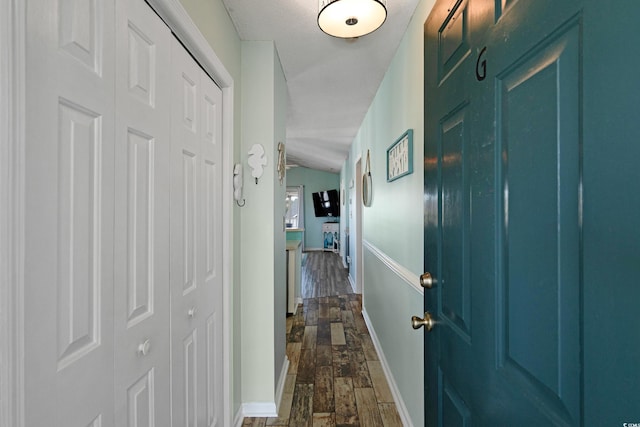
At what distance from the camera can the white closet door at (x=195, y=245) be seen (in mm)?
1149

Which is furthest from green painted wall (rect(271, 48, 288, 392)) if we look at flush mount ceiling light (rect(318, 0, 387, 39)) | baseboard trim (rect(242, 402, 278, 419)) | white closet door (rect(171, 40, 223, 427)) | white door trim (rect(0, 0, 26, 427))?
white door trim (rect(0, 0, 26, 427))

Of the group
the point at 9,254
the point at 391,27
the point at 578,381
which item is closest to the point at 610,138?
the point at 578,381

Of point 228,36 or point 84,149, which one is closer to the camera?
point 84,149

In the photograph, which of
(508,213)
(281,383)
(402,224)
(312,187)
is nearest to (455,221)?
(508,213)

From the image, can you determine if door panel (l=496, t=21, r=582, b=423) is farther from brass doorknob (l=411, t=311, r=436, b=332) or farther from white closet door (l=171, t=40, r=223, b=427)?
white closet door (l=171, t=40, r=223, b=427)

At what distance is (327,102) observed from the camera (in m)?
3.19

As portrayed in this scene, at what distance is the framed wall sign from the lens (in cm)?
176

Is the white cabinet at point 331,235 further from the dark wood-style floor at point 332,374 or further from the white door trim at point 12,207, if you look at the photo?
the white door trim at point 12,207

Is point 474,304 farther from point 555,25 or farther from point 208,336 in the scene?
point 208,336

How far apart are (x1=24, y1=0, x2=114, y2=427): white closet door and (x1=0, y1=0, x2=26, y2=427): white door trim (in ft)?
0.06

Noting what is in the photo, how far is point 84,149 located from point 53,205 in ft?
0.48

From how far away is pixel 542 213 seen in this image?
0.53 m

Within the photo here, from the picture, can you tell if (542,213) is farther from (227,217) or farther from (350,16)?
(227,217)

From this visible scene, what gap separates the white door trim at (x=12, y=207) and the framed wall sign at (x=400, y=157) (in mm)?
1591
